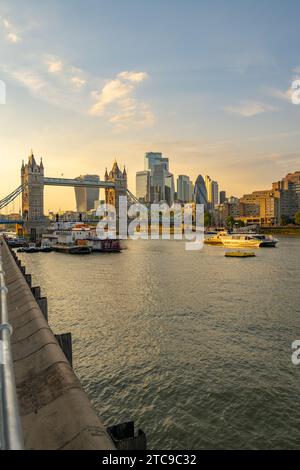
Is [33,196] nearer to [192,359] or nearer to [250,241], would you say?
[250,241]

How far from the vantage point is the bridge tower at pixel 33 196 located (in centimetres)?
14800

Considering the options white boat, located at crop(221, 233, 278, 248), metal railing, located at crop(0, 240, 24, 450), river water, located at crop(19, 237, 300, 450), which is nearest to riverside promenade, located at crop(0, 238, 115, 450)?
metal railing, located at crop(0, 240, 24, 450)

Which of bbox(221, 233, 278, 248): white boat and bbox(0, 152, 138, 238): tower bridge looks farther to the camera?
bbox(0, 152, 138, 238): tower bridge

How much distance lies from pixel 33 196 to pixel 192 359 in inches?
6205

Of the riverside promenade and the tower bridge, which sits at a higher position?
the tower bridge

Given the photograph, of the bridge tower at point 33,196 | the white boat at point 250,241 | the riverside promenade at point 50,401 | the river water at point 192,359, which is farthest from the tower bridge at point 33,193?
the riverside promenade at point 50,401

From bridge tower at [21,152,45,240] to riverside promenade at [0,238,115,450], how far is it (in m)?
142

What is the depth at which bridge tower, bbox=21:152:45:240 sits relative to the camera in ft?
486

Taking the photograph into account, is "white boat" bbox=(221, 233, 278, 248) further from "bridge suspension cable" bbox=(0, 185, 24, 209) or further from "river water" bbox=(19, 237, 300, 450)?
"bridge suspension cable" bbox=(0, 185, 24, 209)

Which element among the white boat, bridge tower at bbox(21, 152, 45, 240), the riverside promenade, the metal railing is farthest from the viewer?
bridge tower at bbox(21, 152, 45, 240)

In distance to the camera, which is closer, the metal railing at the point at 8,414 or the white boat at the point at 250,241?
the metal railing at the point at 8,414

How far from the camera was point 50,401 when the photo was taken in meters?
6.66

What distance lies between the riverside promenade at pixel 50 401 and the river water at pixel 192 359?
413 cm

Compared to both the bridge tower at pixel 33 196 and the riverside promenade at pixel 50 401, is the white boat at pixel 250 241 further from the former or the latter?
the riverside promenade at pixel 50 401
